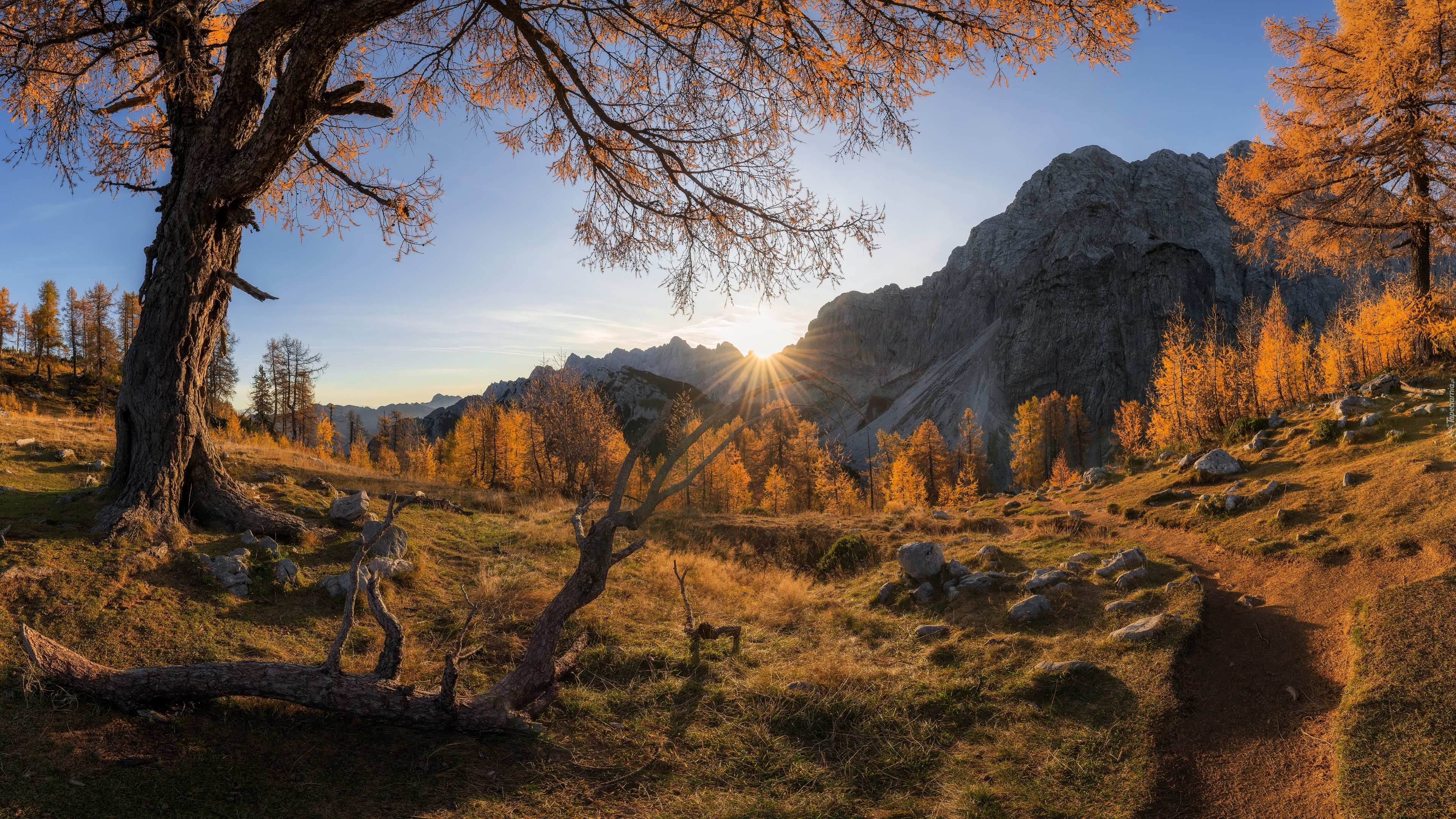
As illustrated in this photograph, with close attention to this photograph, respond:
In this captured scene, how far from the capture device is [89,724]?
3684mm

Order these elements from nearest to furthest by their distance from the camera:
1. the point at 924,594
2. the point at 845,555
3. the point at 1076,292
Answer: the point at 924,594
the point at 845,555
the point at 1076,292

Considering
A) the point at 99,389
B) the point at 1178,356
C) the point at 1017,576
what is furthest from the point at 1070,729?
the point at 99,389

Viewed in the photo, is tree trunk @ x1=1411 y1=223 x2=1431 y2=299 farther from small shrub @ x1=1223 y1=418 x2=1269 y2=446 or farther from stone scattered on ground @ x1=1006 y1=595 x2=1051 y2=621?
stone scattered on ground @ x1=1006 y1=595 x2=1051 y2=621

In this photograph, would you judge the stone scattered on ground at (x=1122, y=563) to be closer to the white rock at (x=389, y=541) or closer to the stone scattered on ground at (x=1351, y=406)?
the stone scattered on ground at (x=1351, y=406)

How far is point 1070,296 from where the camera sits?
98.6 m

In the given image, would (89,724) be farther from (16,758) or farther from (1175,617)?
(1175,617)

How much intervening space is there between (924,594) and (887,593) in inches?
27.6

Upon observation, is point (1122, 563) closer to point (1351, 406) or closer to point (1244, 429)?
point (1351, 406)

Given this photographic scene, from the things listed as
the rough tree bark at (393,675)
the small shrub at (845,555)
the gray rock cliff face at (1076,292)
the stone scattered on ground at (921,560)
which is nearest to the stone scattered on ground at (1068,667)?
the stone scattered on ground at (921,560)

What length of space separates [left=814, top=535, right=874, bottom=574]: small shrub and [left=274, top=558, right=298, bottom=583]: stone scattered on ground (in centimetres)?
968

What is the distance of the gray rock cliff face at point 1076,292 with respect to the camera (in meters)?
92.0

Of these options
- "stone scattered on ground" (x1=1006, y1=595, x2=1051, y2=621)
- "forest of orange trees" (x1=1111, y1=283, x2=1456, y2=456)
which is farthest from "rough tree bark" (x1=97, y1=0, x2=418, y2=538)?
"forest of orange trees" (x1=1111, y1=283, x2=1456, y2=456)

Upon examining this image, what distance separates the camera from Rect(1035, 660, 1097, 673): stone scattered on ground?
5.84 meters

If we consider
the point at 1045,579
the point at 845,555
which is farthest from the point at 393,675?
the point at 845,555
